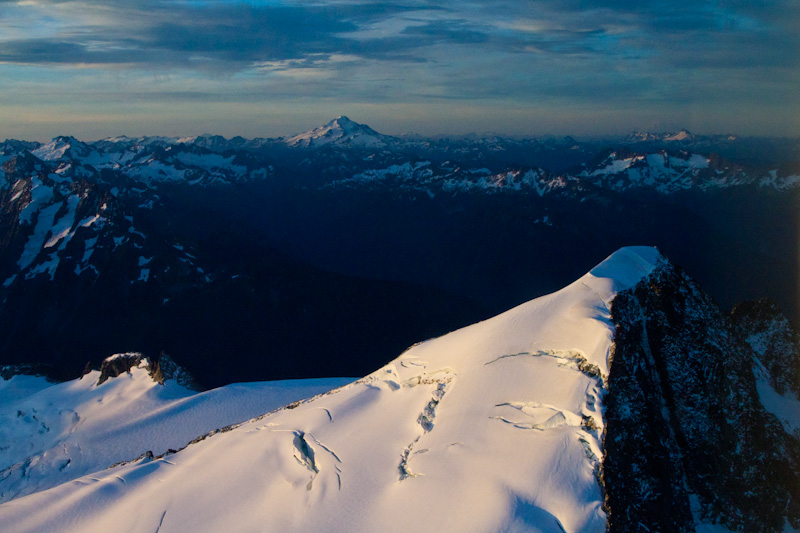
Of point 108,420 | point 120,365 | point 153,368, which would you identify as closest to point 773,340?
point 108,420

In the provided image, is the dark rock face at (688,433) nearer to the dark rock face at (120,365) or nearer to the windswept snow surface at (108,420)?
the windswept snow surface at (108,420)

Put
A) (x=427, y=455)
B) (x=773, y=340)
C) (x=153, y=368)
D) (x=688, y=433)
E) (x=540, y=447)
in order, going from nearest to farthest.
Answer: (x=540, y=447)
(x=688, y=433)
(x=427, y=455)
(x=773, y=340)
(x=153, y=368)

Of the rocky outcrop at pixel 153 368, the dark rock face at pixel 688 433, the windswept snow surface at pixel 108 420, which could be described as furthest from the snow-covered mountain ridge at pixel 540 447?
the rocky outcrop at pixel 153 368

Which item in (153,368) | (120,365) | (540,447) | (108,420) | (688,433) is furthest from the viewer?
(120,365)

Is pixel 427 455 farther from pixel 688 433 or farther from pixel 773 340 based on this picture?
pixel 773 340

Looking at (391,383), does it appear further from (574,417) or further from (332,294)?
(332,294)

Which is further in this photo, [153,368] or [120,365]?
[120,365]

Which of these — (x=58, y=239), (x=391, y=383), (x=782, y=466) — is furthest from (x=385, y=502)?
(x=58, y=239)

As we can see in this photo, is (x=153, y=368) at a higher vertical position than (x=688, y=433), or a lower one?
lower
